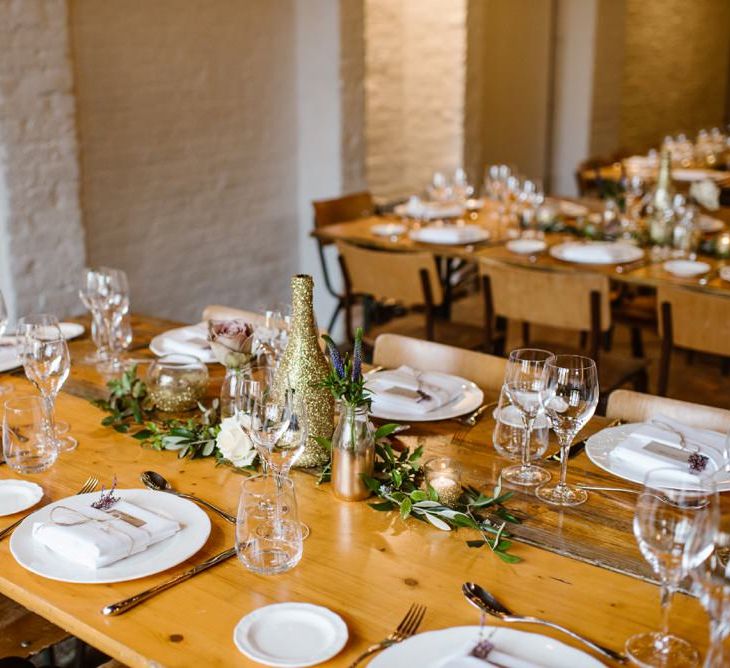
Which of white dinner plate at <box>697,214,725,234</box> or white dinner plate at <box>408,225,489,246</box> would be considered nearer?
white dinner plate at <box>408,225,489,246</box>

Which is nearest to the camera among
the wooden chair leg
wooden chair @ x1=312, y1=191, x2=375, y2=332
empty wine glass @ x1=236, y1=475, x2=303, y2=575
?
empty wine glass @ x1=236, y1=475, x2=303, y2=575

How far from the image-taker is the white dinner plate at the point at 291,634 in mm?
1310

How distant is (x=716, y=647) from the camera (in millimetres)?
1188

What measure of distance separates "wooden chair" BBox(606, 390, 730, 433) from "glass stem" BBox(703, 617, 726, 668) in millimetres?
984

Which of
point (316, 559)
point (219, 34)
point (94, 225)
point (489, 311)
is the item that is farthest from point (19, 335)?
point (219, 34)

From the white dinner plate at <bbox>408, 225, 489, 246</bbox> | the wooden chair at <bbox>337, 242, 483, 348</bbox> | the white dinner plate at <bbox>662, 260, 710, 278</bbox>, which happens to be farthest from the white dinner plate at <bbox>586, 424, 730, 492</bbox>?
the white dinner plate at <bbox>408, 225, 489, 246</bbox>

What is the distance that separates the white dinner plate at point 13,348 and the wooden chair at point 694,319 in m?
2.01

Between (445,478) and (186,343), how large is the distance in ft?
3.71

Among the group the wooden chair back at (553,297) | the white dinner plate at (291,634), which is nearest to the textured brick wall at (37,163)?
the wooden chair back at (553,297)

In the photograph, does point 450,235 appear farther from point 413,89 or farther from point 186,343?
point 413,89

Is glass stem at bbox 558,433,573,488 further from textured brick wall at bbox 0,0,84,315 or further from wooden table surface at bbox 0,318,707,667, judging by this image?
textured brick wall at bbox 0,0,84,315

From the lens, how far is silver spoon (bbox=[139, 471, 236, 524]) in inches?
68.2

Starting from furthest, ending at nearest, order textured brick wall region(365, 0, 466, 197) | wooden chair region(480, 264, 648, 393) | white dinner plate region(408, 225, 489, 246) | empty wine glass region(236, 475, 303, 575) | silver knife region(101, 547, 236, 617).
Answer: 1. textured brick wall region(365, 0, 466, 197)
2. white dinner plate region(408, 225, 489, 246)
3. wooden chair region(480, 264, 648, 393)
4. empty wine glass region(236, 475, 303, 575)
5. silver knife region(101, 547, 236, 617)

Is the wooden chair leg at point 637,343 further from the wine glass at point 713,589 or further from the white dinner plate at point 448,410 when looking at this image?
the wine glass at point 713,589
